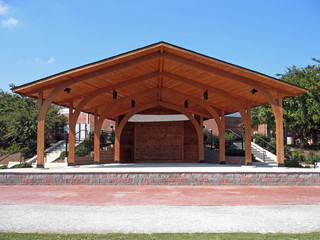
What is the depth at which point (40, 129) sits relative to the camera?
38.4ft

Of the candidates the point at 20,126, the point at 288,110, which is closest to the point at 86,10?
the point at 20,126

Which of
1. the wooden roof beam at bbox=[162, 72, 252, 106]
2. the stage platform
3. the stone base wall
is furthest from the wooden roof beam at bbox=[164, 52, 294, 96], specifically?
the stone base wall

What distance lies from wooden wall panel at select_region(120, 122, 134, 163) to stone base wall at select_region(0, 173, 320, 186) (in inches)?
373

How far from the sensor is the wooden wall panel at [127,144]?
19.8 metres

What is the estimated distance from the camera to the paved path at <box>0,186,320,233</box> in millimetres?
4719

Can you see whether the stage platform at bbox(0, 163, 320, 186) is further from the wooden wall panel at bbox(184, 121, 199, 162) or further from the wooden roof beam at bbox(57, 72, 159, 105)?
the wooden wall panel at bbox(184, 121, 199, 162)

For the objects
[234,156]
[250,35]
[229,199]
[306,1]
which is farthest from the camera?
[234,156]

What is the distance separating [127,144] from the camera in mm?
20219

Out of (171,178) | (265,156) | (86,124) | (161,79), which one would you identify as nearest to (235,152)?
(265,156)

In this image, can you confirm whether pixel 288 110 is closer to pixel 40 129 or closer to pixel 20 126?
pixel 40 129

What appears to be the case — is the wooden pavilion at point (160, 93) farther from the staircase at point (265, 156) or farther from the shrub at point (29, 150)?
the shrub at point (29, 150)

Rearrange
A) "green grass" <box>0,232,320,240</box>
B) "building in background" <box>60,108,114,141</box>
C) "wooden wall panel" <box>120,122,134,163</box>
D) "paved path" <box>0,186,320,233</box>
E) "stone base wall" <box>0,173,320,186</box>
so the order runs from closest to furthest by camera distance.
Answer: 1. "green grass" <box>0,232,320,240</box>
2. "paved path" <box>0,186,320,233</box>
3. "stone base wall" <box>0,173,320,186</box>
4. "wooden wall panel" <box>120,122,134,163</box>
5. "building in background" <box>60,108,114,141</box>

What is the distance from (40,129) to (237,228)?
9337 mm

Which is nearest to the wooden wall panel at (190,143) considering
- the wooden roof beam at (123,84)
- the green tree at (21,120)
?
the wooden roof beam at (123,84)
